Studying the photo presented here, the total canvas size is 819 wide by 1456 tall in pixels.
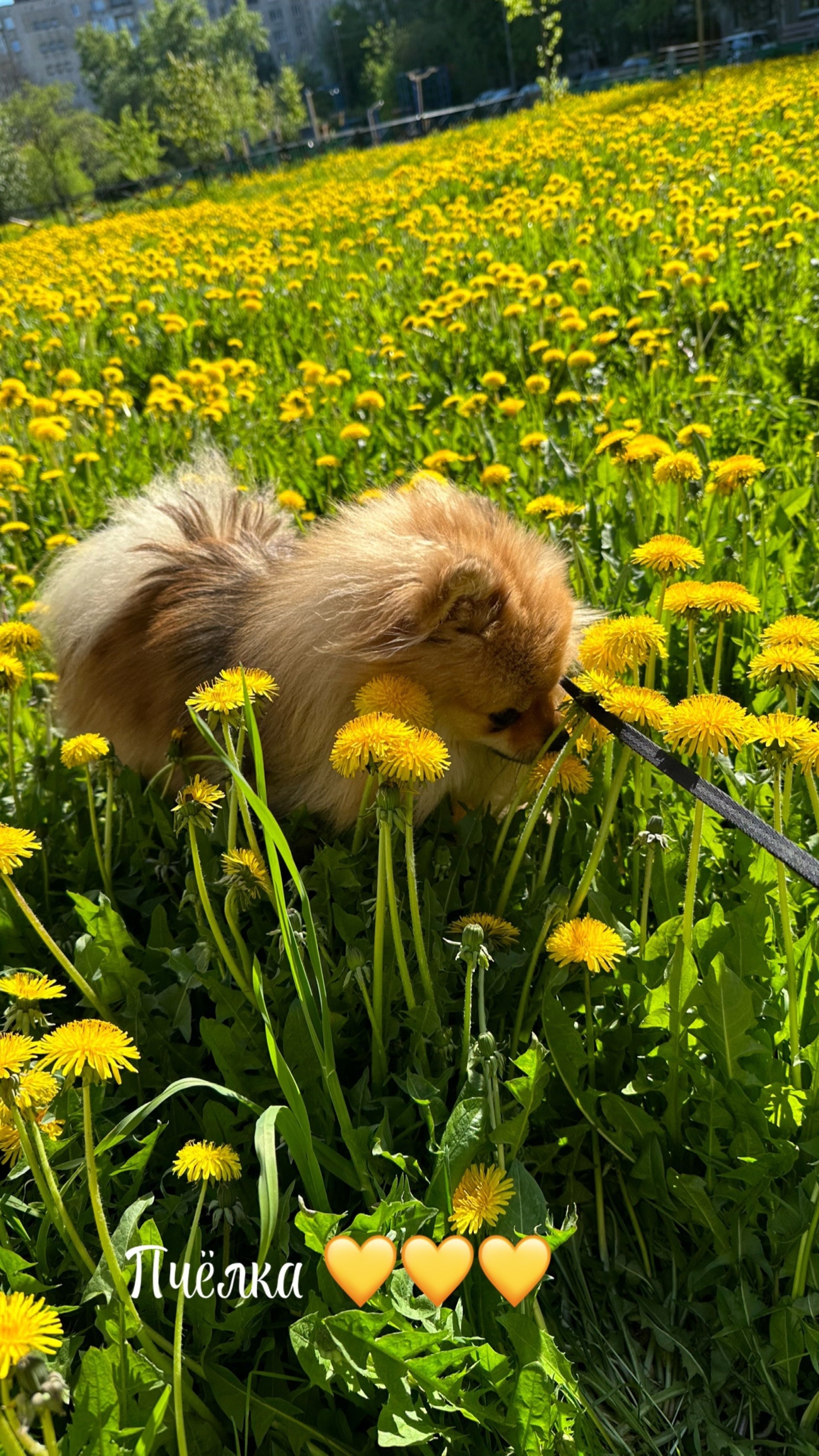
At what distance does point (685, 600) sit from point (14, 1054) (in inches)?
55.6

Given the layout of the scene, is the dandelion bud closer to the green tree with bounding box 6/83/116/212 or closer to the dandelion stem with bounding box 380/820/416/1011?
the dandelion stem with bounding box 380/820/416/1011

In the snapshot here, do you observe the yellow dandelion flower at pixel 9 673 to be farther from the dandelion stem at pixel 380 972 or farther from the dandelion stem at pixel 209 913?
the dandelion stem at pixel 380 972

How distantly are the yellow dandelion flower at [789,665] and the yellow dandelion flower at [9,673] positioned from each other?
4.91ft

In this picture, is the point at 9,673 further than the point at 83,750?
Yes

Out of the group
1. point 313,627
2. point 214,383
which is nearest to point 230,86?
point 214,383

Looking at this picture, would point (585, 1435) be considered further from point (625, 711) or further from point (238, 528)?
point (238, 528)

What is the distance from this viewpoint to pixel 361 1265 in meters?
1.34

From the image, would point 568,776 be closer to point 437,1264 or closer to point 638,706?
point 638,706

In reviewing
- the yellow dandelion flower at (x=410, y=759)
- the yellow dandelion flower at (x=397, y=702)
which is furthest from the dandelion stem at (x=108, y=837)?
the yellow dandelion flower at (x=410, y=759)

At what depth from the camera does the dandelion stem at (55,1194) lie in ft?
4.36

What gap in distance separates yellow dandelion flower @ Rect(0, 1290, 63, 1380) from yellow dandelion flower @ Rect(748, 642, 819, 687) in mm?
1358

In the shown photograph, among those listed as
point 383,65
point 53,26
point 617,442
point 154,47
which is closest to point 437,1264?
point 617,442

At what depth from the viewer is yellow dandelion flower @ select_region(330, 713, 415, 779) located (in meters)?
1.51

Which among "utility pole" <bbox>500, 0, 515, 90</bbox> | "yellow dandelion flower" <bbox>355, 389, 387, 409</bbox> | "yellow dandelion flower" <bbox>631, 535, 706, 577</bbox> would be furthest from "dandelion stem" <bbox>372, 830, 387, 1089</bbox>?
"utility pole" <bbox>500, 0, 515, 90</bbox>
